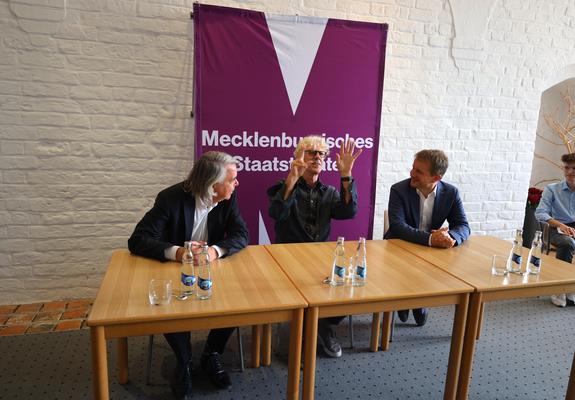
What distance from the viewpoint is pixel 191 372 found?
2264mm

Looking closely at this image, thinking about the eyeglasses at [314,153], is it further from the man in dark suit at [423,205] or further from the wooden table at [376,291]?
the wooden table at [376,291]

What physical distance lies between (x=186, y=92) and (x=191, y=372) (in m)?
1.75

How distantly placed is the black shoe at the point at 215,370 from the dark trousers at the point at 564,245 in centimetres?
267

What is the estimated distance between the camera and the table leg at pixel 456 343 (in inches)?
70.8

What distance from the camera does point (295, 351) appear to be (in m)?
1.64

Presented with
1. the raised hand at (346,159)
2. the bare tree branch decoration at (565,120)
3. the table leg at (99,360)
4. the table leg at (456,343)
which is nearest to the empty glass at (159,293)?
the table leg at (99,360)

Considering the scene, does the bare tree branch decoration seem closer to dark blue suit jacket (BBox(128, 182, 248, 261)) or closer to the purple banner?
the purple banner

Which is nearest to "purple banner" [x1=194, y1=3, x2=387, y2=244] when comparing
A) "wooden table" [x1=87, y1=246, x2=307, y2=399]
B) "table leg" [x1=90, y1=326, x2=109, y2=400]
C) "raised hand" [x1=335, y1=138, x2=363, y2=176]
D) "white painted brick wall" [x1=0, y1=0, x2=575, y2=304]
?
"white painted brick wall" [x1=0, y1=0, x2=575, y2=304]

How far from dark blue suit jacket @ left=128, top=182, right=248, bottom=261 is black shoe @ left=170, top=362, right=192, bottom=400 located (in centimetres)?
61

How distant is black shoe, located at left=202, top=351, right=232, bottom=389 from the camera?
218cm

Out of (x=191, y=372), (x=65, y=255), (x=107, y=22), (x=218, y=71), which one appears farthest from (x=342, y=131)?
(x=65, y=255)

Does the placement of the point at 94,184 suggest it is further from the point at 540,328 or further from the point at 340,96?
the point at 540,328

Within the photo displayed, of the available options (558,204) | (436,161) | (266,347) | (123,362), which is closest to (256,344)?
(266,347)

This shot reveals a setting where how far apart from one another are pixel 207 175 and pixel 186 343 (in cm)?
82
